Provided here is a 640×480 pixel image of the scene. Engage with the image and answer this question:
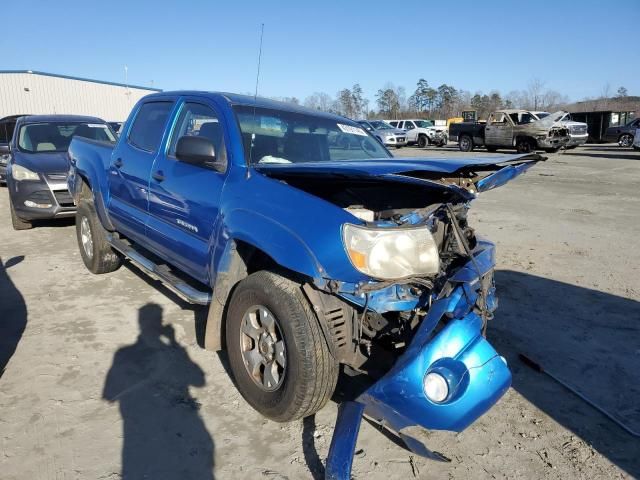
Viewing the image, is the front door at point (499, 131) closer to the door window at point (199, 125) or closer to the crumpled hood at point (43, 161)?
the crumpled hood at point (43, 161)

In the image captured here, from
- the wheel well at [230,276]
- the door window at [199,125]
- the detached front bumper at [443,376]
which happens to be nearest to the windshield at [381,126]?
the door window at [199,125]

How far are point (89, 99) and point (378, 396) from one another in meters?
40.6

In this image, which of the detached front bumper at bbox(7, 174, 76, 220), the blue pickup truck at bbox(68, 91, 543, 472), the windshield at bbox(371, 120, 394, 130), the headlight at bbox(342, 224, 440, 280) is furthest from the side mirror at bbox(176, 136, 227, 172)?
the windshield at bbox(371, 120, 394, 130)

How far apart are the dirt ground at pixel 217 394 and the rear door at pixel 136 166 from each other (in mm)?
844

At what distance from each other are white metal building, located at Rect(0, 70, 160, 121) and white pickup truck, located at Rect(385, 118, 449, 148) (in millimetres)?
22323

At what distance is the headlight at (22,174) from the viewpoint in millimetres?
7316

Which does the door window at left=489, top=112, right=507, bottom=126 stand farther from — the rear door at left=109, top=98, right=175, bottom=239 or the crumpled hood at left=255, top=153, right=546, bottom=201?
the crumpled hood at left=255, top=153, right=546, bottom=201

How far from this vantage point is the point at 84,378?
3408mm

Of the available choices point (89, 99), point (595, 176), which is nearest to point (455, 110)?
point (89, 99)

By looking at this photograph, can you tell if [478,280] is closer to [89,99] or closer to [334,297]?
[334,297]

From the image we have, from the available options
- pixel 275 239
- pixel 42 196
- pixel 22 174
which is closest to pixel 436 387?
pixel 275 239

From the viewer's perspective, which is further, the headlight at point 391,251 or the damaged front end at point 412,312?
the headlight at point 391,251

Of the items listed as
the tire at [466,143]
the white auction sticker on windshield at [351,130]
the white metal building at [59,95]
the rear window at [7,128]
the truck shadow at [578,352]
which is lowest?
the truck shadow at [578,352]

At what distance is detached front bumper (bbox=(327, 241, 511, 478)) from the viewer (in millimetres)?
2287
